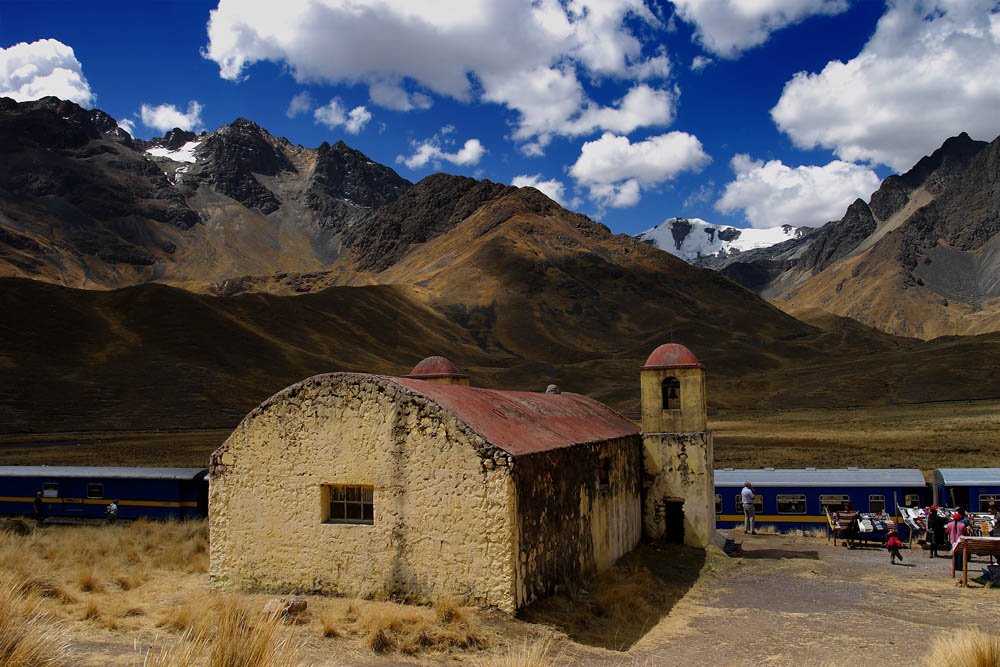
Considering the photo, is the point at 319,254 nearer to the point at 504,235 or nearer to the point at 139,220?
the point at 139,220

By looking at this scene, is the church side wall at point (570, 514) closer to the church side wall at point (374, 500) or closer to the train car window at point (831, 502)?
the church side wall at point (374, 500)

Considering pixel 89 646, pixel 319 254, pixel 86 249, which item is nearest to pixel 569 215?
pixel 319 254

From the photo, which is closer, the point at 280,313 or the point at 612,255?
the point at 280,313

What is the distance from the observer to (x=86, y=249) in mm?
147250

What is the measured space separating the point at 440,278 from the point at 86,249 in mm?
73024

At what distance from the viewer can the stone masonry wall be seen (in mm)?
21203

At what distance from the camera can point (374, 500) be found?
13531mm

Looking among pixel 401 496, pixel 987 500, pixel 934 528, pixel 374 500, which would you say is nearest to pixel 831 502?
pixel 934 528

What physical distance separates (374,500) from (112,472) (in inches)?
594

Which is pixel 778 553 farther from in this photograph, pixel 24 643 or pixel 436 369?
pixel 24 643

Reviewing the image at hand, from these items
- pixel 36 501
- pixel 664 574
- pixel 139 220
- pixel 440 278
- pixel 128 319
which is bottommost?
pixel 664 574

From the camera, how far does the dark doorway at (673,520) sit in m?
21.6

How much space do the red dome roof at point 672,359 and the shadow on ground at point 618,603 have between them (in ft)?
18.9

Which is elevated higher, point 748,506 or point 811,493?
point 811,493
